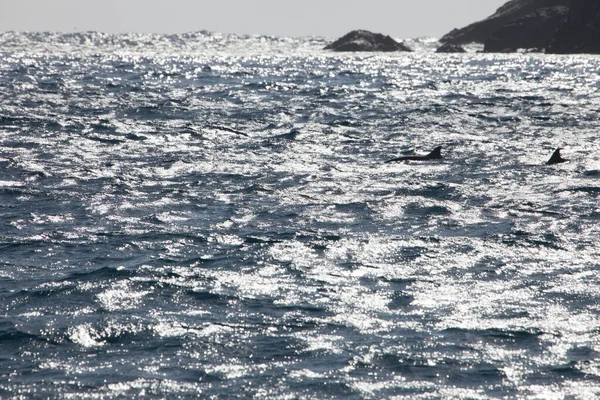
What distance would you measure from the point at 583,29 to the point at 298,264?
8580 cm

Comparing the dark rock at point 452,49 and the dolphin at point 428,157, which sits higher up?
the dolphin at point 428,157

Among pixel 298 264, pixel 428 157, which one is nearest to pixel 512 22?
pixel 428 157

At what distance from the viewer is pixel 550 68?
219 feet

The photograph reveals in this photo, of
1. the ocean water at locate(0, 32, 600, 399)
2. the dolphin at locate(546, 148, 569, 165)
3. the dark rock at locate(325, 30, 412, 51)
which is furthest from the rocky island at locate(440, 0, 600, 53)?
the dolphin at locate(546, 148, 569, 165)

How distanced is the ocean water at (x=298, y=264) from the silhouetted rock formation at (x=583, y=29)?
6548cm

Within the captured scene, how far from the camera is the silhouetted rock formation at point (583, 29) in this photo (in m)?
88.4

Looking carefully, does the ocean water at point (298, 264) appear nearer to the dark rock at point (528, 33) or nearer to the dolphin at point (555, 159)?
the dolphin at point (555, 159)

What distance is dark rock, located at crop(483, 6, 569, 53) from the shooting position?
113 meters

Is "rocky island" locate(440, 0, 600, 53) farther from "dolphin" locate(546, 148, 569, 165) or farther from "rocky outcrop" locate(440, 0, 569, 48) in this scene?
"dolphin" locate(546, 148, 569, 165)

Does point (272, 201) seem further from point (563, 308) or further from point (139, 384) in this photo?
point (139, 384)

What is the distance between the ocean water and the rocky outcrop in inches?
3576

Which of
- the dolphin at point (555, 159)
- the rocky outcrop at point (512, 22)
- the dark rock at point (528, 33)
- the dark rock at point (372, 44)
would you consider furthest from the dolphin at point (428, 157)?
the dark rock at point (372, 44)

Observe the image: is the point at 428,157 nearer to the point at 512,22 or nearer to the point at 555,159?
the point at 555,159

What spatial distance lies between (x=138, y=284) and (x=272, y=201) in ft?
19.6
